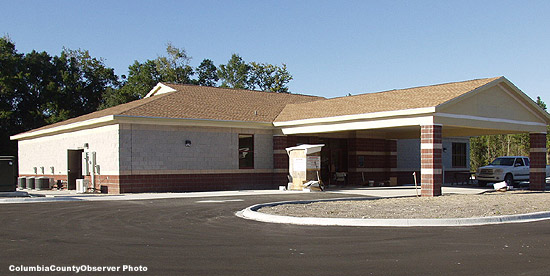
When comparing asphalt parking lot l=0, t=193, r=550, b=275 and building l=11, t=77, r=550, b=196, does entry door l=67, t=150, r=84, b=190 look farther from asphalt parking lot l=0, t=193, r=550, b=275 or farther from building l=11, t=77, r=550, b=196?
asphalt parking lot l=0, t=193, r=550, b=275

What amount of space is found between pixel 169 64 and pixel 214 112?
35265mm

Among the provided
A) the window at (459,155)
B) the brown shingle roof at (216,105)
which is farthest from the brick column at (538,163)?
the brown shingle roof at (216,105)

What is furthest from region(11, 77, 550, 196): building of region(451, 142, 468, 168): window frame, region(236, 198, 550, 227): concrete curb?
region(236, 198, 550, 227): concrete curb

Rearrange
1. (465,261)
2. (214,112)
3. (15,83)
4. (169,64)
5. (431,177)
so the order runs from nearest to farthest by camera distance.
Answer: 1. (465,261)
2. (431,177)
3. (214,112)
4. (15,83)
5. (169,64)

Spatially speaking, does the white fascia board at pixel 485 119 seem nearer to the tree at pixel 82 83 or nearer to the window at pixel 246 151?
the window at pixel 246 151

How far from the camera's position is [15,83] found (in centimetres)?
4925

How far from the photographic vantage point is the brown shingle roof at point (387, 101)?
76.3 feet

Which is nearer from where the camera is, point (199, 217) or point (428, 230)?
point (428, 230)

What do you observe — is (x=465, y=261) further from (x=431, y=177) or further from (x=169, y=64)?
(x=169, y=64)

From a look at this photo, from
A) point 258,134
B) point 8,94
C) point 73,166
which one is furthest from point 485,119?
point 8,94

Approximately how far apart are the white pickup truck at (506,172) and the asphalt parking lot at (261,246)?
18442mm

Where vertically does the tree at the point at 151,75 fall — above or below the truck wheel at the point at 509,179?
above

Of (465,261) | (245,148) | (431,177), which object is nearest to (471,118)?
(431,177)

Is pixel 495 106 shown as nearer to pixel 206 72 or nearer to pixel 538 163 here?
pixel 538 163
